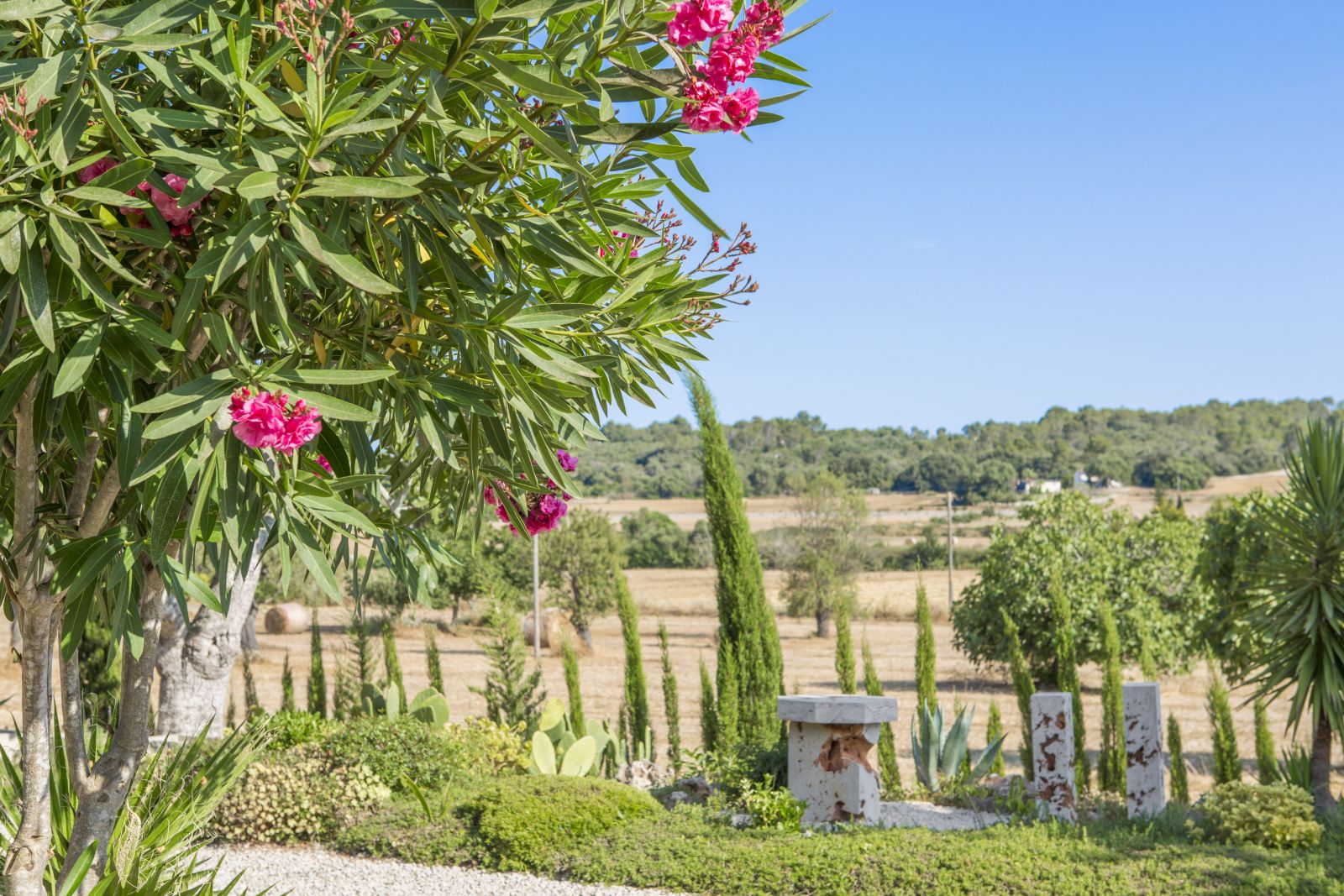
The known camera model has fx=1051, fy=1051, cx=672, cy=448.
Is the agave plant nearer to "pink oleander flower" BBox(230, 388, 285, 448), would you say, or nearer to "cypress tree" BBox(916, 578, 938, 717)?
"cypress tree" BBox(916, 578, 938, 717)

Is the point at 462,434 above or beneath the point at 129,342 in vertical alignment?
beneath

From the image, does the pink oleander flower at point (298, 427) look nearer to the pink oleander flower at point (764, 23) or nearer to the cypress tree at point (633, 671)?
the pink oleander flower at point (764, 23)

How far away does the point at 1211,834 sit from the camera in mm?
6992

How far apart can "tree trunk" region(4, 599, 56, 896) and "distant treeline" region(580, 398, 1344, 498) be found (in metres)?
51.6

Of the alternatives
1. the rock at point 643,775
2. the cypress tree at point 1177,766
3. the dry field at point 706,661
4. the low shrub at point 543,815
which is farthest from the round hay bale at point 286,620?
the cypress tree at point 1177,766

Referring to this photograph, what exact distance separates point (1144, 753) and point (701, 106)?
7027 mm

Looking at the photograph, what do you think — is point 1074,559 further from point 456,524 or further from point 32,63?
point 32,63

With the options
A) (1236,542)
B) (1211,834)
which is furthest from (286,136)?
(1236,542)

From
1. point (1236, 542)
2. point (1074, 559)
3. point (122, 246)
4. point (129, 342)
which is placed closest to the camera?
point (129, 342)

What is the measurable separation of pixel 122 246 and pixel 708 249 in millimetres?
1432

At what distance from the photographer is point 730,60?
6.49 feet

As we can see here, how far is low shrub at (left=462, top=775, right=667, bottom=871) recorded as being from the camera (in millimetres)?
6527

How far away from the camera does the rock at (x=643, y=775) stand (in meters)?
9.62

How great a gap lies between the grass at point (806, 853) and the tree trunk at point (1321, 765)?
0.82 m
